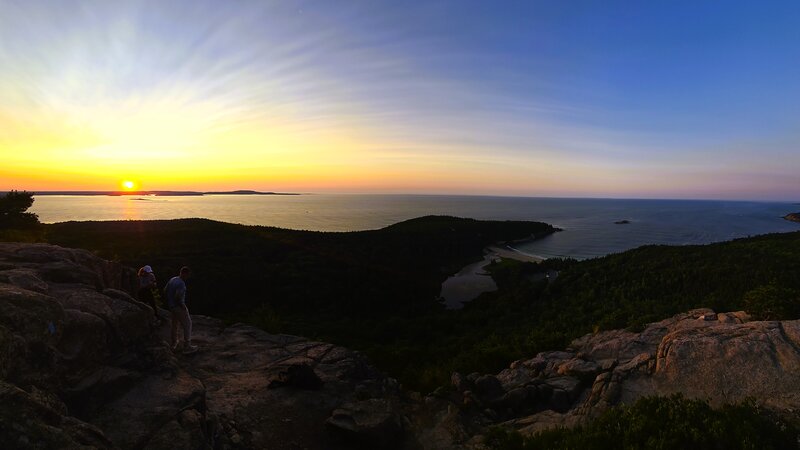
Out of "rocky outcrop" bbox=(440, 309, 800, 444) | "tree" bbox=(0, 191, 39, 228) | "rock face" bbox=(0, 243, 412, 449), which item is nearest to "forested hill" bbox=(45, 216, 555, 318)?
"tree" bbox=(0, 191, 39, 228)

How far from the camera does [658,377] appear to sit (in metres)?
10.0

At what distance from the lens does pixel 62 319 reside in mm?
8273

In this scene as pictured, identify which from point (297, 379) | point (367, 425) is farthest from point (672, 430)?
point (297, 379)

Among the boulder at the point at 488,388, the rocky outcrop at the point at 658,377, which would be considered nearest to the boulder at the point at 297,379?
the rocky outcrop at the point at 658,377

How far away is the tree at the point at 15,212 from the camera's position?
936 inches

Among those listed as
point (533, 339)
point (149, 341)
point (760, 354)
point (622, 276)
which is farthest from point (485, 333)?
point (149, 341)

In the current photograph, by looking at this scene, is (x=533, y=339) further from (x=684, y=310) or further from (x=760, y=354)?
(x=760, y=354)

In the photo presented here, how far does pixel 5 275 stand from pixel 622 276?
124 feet

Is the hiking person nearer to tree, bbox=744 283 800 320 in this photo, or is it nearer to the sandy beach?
tree, bbox=744 283 800 320

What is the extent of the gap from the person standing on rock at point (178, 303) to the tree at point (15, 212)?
1999 centimetres

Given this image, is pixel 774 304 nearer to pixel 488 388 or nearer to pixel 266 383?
pixel 488 388

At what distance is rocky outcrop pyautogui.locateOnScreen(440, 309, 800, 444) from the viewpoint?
8766 millimetres

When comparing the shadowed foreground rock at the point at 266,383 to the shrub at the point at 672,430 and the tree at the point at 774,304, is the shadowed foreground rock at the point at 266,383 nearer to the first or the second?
the tree at the point at 774,304

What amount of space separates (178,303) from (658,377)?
548 inches
